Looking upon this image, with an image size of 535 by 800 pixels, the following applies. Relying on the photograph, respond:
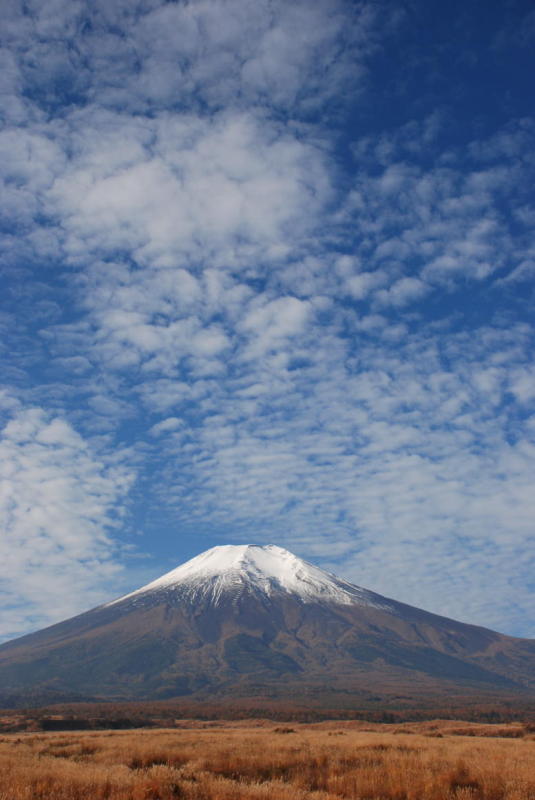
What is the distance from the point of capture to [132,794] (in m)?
12.6

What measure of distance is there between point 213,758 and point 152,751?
9.32ft

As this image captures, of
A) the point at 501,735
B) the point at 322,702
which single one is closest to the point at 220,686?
the point at 322,702

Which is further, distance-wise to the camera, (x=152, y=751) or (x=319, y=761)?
(x=152, y=751)

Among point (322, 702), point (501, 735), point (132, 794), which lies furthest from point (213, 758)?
point (322, 702)

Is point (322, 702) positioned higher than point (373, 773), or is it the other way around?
point (373, 773)

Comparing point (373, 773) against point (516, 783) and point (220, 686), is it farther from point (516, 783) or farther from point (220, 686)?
point (220, 686)

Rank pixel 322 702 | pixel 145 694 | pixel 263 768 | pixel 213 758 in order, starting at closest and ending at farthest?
1. pixel 263 768
2. pixel 213 758
3. pixel 322 702
4. pixel 145 694

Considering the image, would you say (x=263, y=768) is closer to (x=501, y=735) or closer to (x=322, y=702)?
(x=501, y=735)

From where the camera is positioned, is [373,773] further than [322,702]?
No

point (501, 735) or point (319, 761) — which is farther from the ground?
point (319, 761)

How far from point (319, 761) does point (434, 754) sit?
4.58m

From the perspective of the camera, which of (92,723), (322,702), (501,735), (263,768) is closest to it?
(263,768)

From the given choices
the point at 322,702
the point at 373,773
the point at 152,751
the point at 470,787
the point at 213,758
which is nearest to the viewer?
the point at 470,787

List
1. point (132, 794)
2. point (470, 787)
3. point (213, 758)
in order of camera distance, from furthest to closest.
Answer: point (213, 758)
point (470, 787)
point (132, 794)
